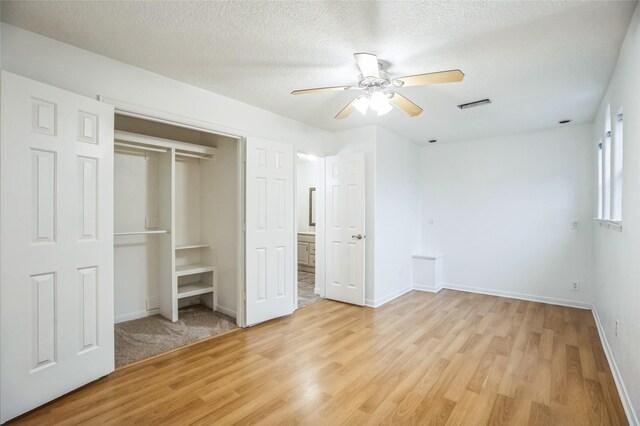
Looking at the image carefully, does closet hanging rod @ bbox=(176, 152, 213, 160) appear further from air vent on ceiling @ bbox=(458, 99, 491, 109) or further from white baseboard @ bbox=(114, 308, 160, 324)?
air vent on ceiling @ bbox=(458, 99, 491, 109)

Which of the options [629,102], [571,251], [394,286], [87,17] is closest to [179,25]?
[87,17]

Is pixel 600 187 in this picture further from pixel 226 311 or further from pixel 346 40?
pixel 226 311

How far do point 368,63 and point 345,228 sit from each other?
2.75 m

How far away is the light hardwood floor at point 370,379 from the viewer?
203 cm

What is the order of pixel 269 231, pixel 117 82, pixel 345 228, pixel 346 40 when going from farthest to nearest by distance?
1. pixel 345 228
2. pixel 269 231
3. pixel 117 82
4. pixel 346 40

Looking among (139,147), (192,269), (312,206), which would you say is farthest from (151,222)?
(312,206)

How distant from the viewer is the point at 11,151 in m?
1.94

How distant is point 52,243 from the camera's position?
2125mm

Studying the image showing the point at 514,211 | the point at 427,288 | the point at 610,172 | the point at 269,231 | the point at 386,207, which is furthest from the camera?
the point at 427,288

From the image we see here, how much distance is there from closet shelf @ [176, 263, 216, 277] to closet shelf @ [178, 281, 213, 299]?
0.66 ft

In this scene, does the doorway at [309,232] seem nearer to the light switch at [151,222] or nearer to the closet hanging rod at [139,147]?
the closet hanging rod at [139,147]

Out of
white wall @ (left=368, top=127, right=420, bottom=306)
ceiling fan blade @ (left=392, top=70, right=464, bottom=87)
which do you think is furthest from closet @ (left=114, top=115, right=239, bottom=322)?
ceiling fan blade @ (left=392, top=70, right=464, bottom=87)

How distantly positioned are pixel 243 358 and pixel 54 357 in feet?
4.44

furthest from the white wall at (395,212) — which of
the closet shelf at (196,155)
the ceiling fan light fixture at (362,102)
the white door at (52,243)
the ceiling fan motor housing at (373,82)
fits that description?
the white door at (52,243)
